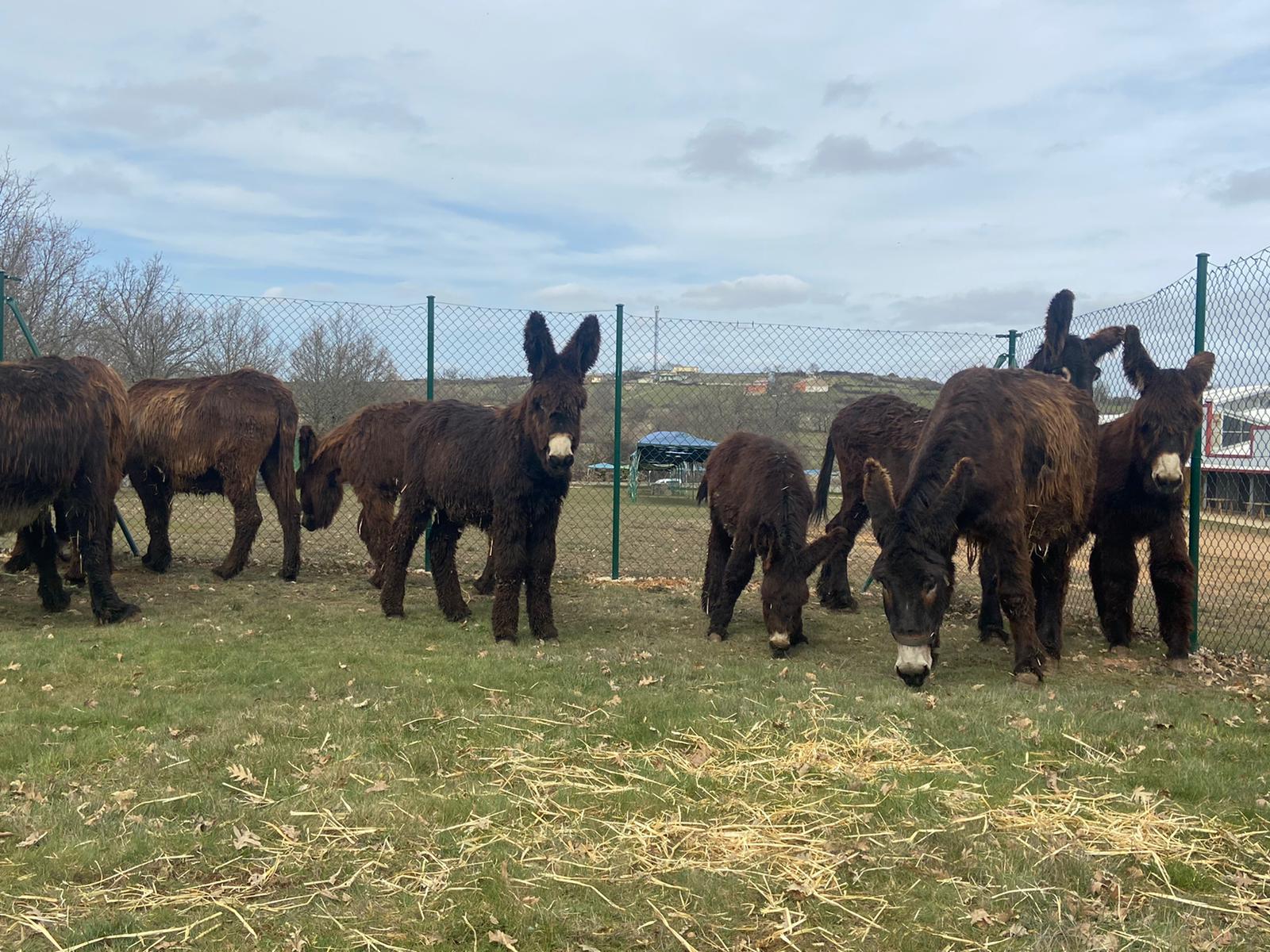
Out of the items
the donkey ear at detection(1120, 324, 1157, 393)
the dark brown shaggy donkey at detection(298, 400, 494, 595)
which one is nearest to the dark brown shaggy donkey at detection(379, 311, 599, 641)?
the dark brown shaggy donkey at detection(298, 400, 494, 595)

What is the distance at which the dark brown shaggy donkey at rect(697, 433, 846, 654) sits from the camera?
7.49m

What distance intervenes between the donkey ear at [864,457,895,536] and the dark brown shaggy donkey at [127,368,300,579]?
7.09 meters

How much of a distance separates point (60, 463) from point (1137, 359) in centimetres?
930

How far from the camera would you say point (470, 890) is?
10.9 feet

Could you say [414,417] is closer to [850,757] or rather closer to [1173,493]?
[850,757]

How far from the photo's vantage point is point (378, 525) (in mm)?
10320

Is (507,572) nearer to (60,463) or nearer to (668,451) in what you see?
(60,463)

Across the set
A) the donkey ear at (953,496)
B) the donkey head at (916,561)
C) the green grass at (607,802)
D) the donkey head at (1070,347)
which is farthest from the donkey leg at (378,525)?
the donkey head at (1070,347)

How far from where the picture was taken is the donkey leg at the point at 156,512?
10773 millimetres

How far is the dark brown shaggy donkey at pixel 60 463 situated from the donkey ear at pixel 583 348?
4.35m

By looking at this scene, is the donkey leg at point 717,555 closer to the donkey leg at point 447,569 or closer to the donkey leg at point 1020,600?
the donkey leg at point 447,569

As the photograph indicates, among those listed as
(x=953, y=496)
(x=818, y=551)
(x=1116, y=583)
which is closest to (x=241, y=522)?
(x=818, y=551)

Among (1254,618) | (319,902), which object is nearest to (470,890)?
(319,902)

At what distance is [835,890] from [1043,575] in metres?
5.01
